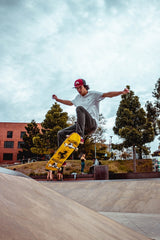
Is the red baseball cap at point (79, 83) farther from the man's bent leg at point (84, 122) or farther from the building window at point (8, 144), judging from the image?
the building window at point (8, 144)

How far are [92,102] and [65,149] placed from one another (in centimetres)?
158

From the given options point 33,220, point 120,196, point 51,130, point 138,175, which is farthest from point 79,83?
point 51,130

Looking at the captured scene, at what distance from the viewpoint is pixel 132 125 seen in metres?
21.1

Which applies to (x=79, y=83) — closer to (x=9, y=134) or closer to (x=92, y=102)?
(x=92, y=102)

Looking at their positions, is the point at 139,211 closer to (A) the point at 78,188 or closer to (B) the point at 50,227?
(A) the point at 78,188

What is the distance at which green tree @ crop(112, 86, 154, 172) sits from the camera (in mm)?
20172

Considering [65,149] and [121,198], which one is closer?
[121,198]

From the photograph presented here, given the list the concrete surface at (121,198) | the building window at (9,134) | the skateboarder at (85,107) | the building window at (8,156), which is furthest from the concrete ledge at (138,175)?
the building window at (9,134)

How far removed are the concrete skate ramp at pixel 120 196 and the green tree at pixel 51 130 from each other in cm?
1825

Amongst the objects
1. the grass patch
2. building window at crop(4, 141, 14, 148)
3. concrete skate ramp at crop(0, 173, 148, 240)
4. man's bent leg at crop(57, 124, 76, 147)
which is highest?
building window at crop(4, 141, 14, 148)

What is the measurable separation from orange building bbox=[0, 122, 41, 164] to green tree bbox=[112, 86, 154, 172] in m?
20.6

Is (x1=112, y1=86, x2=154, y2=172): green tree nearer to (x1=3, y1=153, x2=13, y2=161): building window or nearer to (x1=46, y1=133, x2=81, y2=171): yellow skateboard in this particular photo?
(x1=46, y1=133, x2=81, y2=171): yellow skateboard

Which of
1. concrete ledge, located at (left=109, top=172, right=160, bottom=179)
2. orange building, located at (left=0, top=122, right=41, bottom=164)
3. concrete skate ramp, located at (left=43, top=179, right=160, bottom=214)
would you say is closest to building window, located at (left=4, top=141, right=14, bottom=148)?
orange building, located at (left=0, top=122, right=41, bottom=164)

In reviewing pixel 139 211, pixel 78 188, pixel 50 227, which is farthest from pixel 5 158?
pixel 50 227
